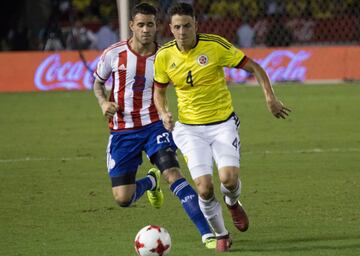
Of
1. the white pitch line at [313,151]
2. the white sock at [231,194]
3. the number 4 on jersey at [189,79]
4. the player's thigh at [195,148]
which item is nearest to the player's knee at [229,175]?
the player's thigh at [195,148]

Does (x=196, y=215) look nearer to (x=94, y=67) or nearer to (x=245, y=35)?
(x=94, y=67)

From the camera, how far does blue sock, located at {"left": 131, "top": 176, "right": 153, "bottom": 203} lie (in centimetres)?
857

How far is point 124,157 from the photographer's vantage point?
8.45 meters

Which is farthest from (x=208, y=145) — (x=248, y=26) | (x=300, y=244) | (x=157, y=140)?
(x=248, y=26)

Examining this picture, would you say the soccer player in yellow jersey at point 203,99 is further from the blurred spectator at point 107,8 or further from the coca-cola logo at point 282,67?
the blurred spectator at point 107,8

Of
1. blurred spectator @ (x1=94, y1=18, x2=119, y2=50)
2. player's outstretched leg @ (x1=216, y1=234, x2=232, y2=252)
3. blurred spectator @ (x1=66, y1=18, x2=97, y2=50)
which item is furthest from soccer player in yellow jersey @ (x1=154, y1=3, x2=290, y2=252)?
blurred spectator @ (x1=66, y1=18, x2=97, y2=50)

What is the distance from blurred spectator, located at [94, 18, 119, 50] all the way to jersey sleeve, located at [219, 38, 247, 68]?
15941mm

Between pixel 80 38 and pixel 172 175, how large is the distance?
1740 centimetres

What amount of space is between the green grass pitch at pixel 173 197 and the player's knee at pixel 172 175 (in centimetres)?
45

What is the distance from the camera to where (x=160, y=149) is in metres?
8.13

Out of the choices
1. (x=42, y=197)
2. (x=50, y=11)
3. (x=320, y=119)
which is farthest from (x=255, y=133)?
(x=50, y=11)

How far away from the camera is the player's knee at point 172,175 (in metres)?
7.79

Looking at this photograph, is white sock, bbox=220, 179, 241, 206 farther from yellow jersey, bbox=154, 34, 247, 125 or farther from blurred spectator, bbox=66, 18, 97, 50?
blurred spectator, bbox=66, 18, 97, 50

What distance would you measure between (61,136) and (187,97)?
822 centimetres
